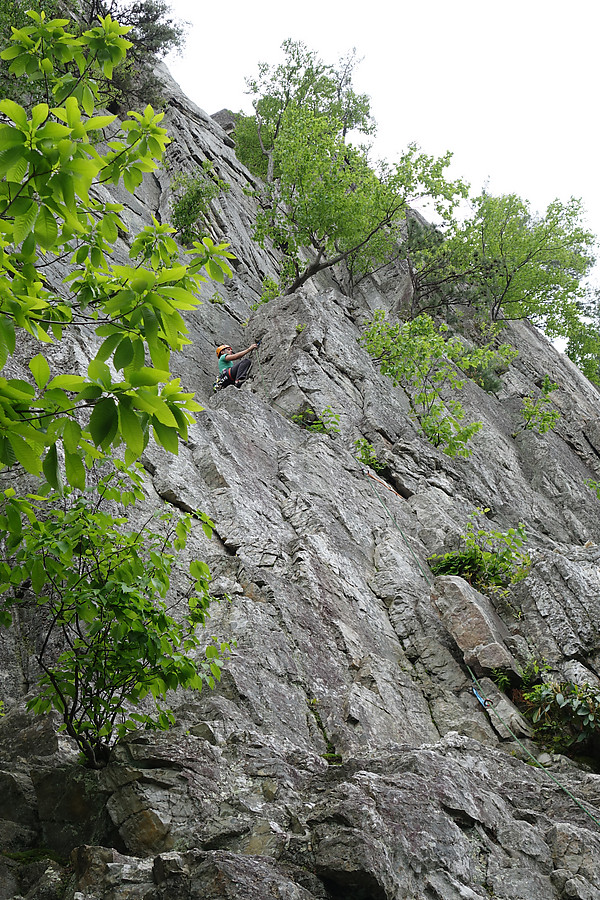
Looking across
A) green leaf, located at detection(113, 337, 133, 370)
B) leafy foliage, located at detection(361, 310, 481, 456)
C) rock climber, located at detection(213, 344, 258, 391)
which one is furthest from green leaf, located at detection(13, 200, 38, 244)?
leafy foliage, located at detection(361, 310, 481, 456)

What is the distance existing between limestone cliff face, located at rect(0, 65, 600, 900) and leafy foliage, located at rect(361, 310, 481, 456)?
2.32ft

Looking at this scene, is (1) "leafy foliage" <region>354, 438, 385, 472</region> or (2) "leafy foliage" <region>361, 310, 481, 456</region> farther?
(2) "leafy foliage" <region>361, 310, 481, 456</region>

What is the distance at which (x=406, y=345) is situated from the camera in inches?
714

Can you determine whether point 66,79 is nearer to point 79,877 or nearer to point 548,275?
point 79,877

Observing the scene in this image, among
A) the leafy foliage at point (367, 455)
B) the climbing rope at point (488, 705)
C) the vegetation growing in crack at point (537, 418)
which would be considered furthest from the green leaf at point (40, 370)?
the vegetation growing in crack at point (537, 418)

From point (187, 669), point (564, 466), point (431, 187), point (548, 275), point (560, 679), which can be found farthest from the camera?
point (548, 275)

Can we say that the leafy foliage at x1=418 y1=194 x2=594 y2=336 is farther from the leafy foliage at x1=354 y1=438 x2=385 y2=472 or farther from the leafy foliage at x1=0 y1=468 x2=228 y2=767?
the leafy foliage at x1=0 y1=468 x2=228 y2=767

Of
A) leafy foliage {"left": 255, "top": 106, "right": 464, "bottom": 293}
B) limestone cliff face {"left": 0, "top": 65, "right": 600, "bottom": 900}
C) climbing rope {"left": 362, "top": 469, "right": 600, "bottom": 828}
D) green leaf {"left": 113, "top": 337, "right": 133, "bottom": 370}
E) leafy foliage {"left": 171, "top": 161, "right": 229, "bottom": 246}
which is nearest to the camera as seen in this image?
green leaf {"left": 113, "top": 337, "right": 133, "bottom": 370}

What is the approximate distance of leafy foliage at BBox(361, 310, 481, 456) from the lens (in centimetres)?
1680

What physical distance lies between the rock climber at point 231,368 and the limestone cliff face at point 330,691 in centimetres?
34

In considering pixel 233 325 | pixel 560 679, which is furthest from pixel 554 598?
pixel 233 325

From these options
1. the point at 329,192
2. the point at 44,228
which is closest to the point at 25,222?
the point at 44,228

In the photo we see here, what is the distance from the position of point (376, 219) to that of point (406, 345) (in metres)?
6.29

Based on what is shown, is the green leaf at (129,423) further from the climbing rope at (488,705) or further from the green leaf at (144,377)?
the climbing rope at (488,705)
